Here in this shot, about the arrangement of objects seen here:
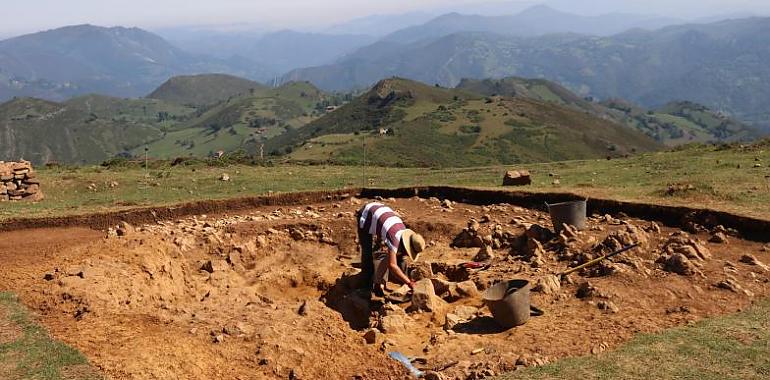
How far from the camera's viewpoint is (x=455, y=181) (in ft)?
74.6

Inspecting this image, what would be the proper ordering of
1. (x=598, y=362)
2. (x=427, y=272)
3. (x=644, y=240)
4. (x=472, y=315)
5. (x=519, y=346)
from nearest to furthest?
(x=598, y=362)
(x=519, y=346)
(x=472, y=315)
(x=644, y=240)
(x=427, y=272)

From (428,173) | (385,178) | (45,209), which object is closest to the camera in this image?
(45,209)

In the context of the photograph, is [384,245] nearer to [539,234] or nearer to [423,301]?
[423,301]

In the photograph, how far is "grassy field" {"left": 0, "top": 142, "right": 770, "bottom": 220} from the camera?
16375 mm

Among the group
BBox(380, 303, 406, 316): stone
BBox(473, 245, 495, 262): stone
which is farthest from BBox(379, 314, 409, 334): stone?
BBox(473, 245, 495, 262): stone

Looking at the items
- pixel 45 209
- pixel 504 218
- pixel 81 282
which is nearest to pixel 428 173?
pixel 504 218

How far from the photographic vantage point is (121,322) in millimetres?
9031

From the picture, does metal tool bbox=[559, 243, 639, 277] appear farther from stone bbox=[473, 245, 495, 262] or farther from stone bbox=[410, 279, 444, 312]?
stone bbox=[410, 279, 444, 312]

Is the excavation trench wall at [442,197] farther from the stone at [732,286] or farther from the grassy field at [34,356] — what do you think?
the grassy field at [34,356]

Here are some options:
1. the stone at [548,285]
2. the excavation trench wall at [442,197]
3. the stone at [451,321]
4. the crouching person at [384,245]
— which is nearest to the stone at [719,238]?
the excavation trench wall at [442,197]

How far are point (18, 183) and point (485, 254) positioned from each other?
1849cm

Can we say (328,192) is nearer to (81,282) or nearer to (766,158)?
(81,282)

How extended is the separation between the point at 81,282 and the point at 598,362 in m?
9.40

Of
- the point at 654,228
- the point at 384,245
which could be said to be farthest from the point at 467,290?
the point at 654,228
